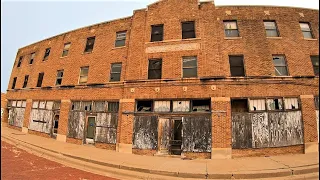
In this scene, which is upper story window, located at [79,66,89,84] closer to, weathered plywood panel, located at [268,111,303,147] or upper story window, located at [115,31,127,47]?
upper story window, located at [115,31,127,47]

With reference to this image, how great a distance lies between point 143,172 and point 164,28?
9083 millimetres

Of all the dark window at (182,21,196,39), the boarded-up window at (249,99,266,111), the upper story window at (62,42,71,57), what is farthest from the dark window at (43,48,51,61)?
the boarded-up window at (249,99,266,111)

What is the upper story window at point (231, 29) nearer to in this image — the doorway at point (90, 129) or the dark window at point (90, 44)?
the dark window at point (90, 44)

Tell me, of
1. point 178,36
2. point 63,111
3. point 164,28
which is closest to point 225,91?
point 178,36

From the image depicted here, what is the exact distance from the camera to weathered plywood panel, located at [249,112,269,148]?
1017cm

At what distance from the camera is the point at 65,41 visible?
1753cm

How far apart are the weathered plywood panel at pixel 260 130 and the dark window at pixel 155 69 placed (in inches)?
242

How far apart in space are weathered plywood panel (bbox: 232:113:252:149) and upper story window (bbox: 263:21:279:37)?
4.73m

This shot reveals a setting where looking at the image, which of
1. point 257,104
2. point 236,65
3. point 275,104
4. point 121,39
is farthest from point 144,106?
point 275,104

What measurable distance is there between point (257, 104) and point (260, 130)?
1.50 metres

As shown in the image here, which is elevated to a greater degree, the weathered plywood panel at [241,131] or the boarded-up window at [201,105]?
the boarded-up window at [201,105]

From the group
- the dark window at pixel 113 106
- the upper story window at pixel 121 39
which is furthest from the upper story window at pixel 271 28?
the dark window at pixel 113 106

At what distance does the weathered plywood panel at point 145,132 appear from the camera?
11.5 meters

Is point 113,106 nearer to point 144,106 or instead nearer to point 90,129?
point 144,106
